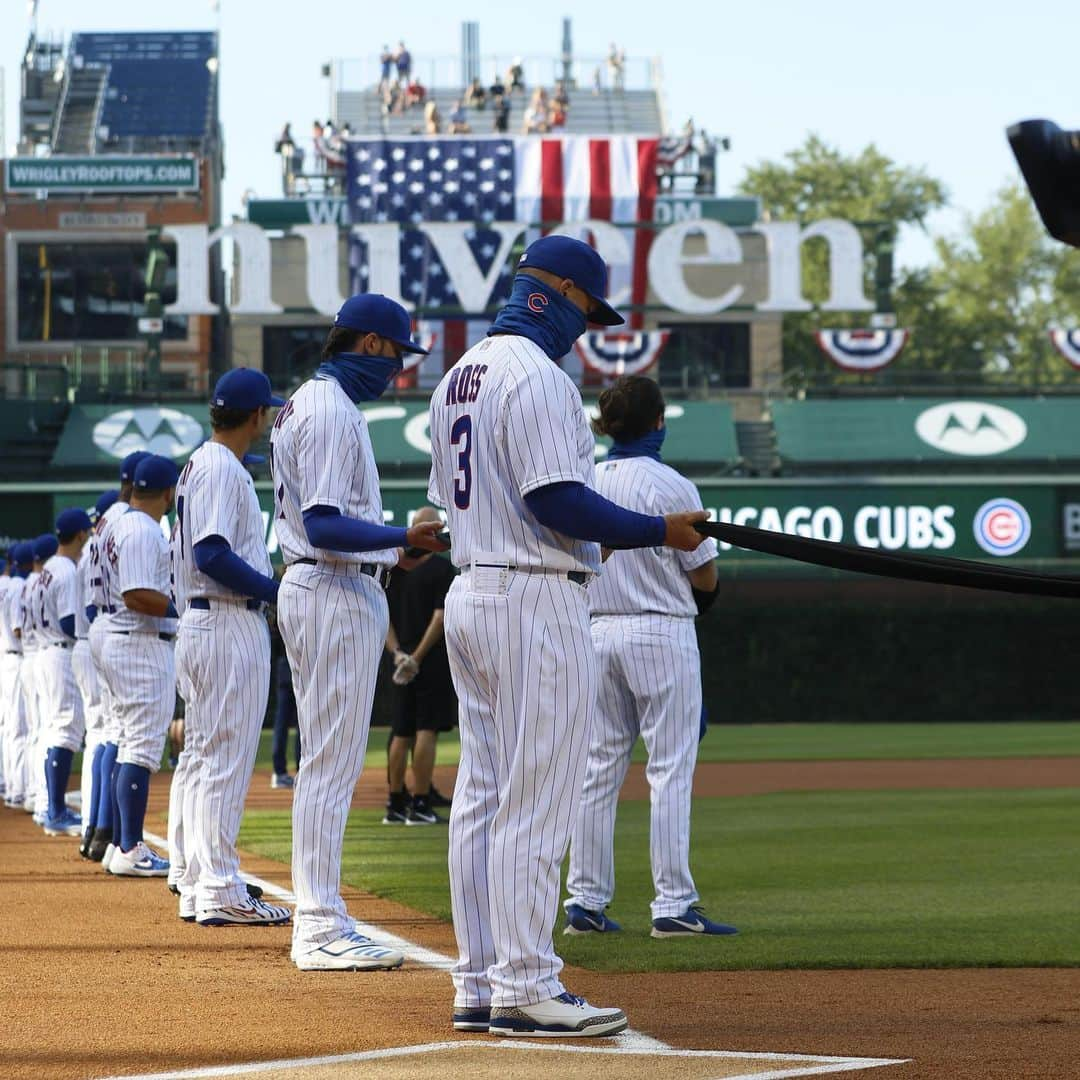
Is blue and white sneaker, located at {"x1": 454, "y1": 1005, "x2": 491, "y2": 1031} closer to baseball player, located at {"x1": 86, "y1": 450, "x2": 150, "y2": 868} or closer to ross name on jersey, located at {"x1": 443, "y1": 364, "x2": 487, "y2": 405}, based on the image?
Result: ross name on jersey, located at {"x1": 443, "y1": 364, "x2": 487, "y2": 405}

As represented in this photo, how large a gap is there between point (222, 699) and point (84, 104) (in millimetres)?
53643

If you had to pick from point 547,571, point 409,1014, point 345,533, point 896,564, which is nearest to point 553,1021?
point 409,1014

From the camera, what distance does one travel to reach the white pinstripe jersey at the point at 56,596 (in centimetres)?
1188

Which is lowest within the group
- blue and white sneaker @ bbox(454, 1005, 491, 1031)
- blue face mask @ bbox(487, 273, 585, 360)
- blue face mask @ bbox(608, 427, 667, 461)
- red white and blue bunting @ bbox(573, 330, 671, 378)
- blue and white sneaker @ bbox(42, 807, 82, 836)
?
blue and white sneaker @ bbox(42, 807, 82, 836)

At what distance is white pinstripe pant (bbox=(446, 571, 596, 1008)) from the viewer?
486 cm

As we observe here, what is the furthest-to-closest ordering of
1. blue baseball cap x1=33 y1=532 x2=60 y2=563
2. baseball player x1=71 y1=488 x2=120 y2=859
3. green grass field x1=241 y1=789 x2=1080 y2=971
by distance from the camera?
blue baseball cap x1=33 y1=532 x2=60 y2=563
baseball player x1=71 y1=488 x2=120 y2=859
green grass field x1=241 y1=789 x2=1080 y2=971

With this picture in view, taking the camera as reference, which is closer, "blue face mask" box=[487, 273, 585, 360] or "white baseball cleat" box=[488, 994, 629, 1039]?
"white baseball cleat" box=[488, 994, 629, 1039]

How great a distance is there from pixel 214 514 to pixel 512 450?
2.45 metres

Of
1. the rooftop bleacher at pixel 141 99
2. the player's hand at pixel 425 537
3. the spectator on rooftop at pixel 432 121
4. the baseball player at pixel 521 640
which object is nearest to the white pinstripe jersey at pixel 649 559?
the player's hand at pixel 425 537

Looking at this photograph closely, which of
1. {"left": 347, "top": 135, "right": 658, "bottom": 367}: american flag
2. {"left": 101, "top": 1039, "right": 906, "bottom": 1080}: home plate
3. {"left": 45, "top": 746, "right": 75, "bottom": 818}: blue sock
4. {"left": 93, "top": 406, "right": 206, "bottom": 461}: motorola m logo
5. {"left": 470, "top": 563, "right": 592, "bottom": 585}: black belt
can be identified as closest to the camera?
{"left": 101, "top": 1039, "right": 906, "bottom": 1080}: home plate

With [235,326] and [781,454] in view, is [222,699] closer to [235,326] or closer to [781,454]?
[781,454]

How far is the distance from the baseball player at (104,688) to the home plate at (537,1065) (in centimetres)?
458

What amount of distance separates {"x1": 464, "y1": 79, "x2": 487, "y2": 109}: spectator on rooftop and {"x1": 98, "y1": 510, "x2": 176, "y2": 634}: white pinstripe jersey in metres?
42.1

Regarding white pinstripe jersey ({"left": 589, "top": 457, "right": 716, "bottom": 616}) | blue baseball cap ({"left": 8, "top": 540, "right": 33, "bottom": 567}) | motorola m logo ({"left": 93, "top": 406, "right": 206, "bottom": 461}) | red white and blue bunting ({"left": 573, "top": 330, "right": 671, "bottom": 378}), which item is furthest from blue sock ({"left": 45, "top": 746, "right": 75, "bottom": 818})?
red white and blue bunting ({"left": 573, "top": 330, "right": 671, "bottom": 378})
